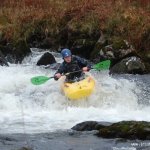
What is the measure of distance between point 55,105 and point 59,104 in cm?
11

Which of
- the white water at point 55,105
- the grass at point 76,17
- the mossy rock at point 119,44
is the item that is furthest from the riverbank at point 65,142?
the grass at point 76,17

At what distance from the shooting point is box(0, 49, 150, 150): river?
34.5 ft

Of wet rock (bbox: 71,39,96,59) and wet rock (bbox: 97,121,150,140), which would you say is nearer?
wet rock (bbox: 97,121,150,140)

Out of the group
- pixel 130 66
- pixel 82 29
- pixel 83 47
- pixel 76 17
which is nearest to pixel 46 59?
pixel 83 47

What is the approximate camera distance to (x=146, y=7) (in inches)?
781

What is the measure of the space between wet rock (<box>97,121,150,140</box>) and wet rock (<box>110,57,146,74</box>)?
6423mm

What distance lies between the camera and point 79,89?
1268cm

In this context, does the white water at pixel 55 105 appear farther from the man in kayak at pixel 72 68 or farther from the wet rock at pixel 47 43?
the wet rock at pixel 47 43

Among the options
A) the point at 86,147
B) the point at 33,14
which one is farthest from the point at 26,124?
the point at 33,14

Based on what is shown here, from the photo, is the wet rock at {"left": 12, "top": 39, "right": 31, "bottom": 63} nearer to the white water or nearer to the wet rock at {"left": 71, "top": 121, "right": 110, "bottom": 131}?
the white water

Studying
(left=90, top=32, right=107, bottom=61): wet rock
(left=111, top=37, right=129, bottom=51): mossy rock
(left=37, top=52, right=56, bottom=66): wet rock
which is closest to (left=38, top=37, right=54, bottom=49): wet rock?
(left=37, top=52, right=56, bottom=66): wet rock

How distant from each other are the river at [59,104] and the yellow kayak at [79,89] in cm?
15

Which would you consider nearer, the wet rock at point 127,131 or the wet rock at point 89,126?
the wet rock at point 127,131

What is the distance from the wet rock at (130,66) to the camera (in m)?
15.7
